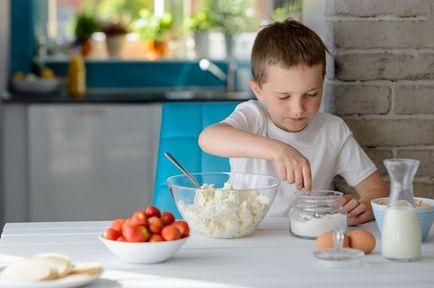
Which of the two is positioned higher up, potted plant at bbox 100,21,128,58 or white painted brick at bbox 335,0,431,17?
white painted brick at bbox 335,0,431,17

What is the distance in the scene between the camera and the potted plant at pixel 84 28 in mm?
4902

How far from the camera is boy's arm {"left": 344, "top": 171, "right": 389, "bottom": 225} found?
1.94 metres

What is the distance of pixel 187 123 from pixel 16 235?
2.30 feet

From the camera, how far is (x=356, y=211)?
1.94m

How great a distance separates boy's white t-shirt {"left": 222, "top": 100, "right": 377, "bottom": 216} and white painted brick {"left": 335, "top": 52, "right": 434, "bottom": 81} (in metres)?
0.20

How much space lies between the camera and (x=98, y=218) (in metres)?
4.38

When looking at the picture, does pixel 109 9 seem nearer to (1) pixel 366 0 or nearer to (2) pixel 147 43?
(2) pixel 147 43

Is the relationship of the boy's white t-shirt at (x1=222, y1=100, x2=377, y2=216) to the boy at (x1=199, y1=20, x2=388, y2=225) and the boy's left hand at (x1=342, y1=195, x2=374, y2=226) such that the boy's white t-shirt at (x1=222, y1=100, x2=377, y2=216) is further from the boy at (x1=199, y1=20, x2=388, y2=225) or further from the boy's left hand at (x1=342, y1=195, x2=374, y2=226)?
the boy's left hand at (x1=342, y1=195, x2=374, y2=226)

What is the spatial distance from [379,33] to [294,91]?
451mm

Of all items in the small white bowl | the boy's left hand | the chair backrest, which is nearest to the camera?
the small white bowl

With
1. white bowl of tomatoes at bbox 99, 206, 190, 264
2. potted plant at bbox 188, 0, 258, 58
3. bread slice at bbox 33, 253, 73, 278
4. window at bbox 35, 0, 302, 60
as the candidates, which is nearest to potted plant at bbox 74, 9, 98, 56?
window at bbox 35, 0, 302, 60

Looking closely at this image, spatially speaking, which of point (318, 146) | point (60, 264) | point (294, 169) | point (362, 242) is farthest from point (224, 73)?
point (60, 264)

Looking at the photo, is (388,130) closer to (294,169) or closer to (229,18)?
(294,169)

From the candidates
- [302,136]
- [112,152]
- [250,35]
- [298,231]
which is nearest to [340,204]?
[298,231]
